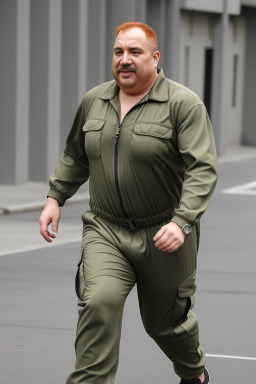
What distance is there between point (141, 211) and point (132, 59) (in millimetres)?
700

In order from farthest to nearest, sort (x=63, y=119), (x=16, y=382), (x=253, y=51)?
(x=253, y=51)
(x=63, y=119)
(x=16, y=382)

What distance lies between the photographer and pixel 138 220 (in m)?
5.21

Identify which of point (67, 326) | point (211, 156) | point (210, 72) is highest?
point (211, 156)

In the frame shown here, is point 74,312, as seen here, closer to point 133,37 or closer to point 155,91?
point 155,91

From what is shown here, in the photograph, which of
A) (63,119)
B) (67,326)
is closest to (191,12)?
(63,119)

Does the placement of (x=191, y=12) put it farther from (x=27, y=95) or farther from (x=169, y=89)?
(x=169, y=89)

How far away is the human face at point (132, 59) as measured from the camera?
203 inches

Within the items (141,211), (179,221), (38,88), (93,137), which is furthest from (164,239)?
(38,88)

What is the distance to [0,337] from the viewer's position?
7.52 meters

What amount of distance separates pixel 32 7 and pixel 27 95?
161 cm

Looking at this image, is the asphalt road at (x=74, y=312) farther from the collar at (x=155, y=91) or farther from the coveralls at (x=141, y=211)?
the collar at (x=155, y=91)

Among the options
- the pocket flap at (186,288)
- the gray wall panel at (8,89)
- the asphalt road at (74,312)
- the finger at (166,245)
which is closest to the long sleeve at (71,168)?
the pocket flap at (186,288)

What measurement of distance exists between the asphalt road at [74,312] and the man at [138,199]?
1.33m

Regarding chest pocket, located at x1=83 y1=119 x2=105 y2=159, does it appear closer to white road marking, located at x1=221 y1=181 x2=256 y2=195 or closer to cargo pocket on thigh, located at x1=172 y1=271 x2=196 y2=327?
cargo pocket on thigh, located at x1=172 y1=271 x2=196 y2=327
